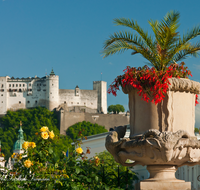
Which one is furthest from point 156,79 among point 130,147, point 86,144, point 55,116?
point 55,116

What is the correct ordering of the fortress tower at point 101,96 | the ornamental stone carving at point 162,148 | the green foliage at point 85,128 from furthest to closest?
the fortress tower at point 101,96 → the green foliage at point 85,128 → the ornamental stone carving at point 162,148

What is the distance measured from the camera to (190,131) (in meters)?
6.38

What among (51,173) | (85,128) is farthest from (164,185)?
→ (85,128)

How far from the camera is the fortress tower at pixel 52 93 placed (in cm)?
8881

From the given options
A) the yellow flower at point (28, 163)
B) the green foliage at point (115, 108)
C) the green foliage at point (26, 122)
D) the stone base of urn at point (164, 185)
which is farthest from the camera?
the green foliage at point (115, 108)

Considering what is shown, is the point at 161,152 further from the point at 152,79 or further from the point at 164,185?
the point at 152,79

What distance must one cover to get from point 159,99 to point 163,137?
0.56 meters

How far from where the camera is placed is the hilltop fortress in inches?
3460

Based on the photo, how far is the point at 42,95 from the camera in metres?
89.8

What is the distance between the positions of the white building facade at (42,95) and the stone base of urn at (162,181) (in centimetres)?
8294

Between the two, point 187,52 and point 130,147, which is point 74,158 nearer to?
point 130,147

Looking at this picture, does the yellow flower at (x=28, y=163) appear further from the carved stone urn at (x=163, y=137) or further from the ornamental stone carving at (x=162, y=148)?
the ornamental stone carving at (x=162, y=148)

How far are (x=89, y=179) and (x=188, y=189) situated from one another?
140 cm

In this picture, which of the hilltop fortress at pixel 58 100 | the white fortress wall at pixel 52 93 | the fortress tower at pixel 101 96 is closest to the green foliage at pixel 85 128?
the hilltop fortress at pixel 58 100
